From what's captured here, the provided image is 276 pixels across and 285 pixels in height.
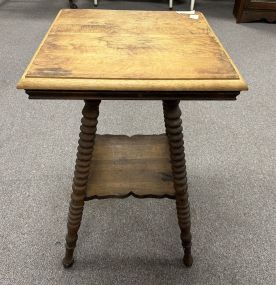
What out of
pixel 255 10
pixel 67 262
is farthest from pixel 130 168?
pixel 255 10

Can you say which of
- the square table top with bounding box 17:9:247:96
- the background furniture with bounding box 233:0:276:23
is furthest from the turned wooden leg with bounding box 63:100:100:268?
the background furniture with bounding box 233:0:276:23

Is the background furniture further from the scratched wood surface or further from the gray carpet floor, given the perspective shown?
the scratched wood surface

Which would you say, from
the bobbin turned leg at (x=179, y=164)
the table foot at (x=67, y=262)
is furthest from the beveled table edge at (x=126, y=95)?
the table foot at (x=67, y=262)

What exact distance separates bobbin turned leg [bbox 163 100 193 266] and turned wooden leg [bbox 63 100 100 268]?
17 centimetres

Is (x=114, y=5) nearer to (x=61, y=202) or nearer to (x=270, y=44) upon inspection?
(x=270, y=44)

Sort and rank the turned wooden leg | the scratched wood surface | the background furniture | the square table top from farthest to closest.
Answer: the background furniture → the scratched wood surface → the turned wooden leg → the square table top

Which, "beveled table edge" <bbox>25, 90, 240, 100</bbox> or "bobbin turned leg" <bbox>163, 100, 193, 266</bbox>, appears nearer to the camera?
"beveled table edge" <bbox>25, 90, 240, 100</bbox>

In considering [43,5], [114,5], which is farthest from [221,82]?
[43,5]

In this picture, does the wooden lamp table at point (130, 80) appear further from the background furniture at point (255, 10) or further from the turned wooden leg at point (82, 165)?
the background furniture at point (255, 10)

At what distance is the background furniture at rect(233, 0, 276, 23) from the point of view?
2.51 metres

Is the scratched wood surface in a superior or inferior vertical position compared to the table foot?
superior

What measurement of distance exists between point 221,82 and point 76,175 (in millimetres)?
398

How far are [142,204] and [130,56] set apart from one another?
22.6 inches

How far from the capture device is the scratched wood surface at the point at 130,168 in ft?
2.83
